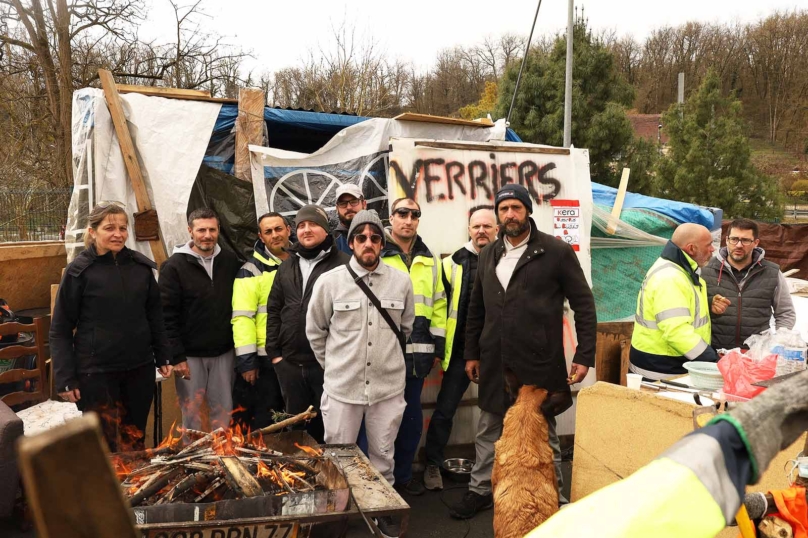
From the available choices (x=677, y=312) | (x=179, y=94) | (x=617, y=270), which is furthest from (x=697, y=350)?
(x=179, y=94)

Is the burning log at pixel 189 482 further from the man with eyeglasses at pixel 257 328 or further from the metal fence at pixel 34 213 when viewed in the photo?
the metal fence at pixel 34 213

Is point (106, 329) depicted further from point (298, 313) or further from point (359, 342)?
point (359, 342)

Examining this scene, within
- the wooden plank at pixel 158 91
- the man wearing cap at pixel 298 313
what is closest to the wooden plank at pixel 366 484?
the man wearing cap at pixel 298 313

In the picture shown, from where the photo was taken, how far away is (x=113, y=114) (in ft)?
19.6

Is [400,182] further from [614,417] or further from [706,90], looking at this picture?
[706,90]

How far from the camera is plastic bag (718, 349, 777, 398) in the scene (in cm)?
369

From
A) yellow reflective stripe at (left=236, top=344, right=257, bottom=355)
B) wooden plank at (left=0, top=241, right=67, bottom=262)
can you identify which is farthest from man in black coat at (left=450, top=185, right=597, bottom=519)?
wooden plank at (left=0, top=241, right=67, bottom=262)

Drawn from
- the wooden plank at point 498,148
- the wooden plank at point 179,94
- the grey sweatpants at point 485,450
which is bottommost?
the grey sweatpants at point 485,450

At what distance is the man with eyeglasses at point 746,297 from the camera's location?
219 inches

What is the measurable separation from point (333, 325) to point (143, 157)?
10.3 feet

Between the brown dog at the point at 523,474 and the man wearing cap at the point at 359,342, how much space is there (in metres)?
1.04

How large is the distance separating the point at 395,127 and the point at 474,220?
2135mm

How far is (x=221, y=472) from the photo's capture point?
3.59 metres

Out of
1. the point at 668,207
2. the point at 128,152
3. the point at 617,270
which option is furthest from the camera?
the point at 668,207
